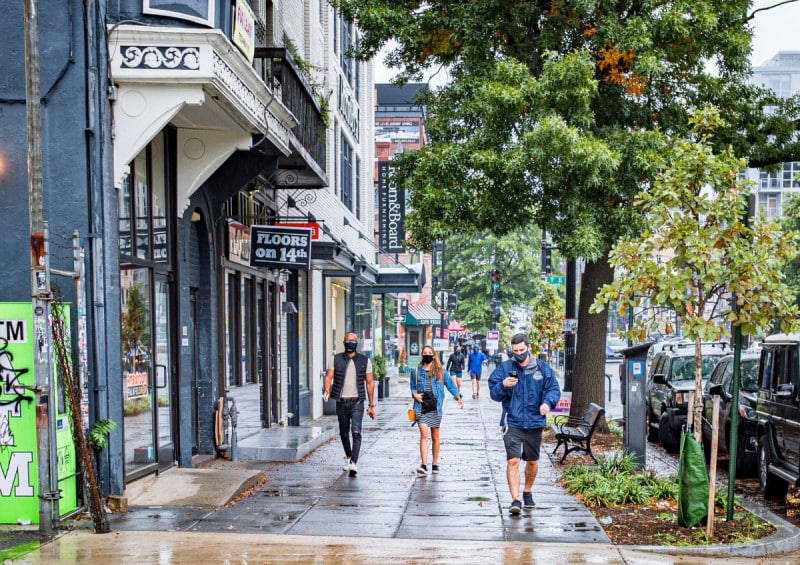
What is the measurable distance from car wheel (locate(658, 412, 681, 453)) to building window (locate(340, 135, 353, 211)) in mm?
12671

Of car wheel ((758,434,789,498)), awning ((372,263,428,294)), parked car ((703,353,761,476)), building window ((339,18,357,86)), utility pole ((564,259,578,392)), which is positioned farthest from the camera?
awning ((372,263,428,294))

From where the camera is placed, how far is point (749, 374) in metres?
15.5

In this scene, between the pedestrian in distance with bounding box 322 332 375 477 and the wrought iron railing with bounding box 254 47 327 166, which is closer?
the pedestrian in distance with bounding box 322 332 375 477

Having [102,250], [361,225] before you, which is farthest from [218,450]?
[361,225]

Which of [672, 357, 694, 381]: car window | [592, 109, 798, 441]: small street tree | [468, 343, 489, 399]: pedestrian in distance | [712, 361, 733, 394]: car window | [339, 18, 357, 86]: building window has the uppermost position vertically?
[339, 18, 357, 86]: building window

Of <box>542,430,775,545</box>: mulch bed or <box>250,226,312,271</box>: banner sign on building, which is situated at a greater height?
<box>250,226,312,271</box>: banner sign on building

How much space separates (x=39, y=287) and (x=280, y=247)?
7.42m

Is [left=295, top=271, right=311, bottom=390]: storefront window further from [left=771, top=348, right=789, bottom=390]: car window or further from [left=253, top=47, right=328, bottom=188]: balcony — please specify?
[left=771, top=348, right=789, bottom=390]: car window

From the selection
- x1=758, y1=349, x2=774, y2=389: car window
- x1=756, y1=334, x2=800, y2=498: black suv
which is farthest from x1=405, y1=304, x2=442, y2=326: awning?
x1=756, y1=334, x2=800, y2=498: black suv

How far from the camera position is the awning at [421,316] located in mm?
50969

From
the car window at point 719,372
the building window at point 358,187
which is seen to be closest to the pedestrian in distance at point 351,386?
the car window at point 719,372

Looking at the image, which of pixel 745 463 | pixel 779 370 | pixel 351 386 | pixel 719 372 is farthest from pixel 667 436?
pixel 351 386

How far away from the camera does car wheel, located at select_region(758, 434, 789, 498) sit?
12266mm

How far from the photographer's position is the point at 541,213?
17344 millimetres
